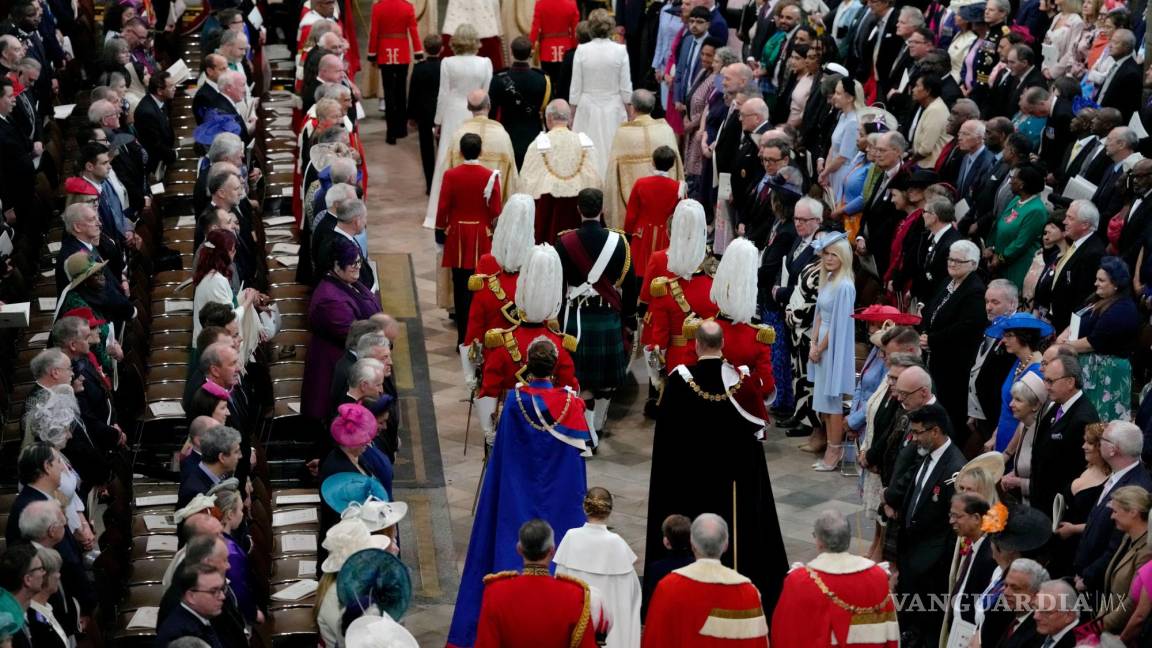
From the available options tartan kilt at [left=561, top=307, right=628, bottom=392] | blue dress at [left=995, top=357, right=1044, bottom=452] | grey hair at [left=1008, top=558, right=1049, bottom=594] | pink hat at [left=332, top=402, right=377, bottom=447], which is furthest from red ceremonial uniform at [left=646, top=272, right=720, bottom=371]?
grey hair at [left=1008, top=558, right=1049, bottom=594]

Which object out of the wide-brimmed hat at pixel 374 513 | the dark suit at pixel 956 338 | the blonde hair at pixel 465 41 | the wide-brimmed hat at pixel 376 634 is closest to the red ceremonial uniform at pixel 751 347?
the dark suit at pixel 956 338

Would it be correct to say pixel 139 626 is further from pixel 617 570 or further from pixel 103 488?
pixel 617 570

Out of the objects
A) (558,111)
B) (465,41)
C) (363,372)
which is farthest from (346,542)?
(465,41)

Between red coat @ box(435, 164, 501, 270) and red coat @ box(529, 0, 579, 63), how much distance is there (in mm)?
4834

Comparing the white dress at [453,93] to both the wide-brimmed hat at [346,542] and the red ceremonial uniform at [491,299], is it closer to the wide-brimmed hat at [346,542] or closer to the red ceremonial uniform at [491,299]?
the red ceremonial uniform at [491,299]

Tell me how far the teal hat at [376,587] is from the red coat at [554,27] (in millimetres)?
11479

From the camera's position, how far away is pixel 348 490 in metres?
9.42

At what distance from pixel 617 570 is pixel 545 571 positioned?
2.81 ft

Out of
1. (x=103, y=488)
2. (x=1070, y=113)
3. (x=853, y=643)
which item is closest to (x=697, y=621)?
(x=853, y=643)

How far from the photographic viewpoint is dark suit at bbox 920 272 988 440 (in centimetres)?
1233

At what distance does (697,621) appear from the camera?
8328 millimetres

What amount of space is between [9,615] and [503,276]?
4.74 meters

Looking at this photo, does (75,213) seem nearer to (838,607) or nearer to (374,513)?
(374,513)

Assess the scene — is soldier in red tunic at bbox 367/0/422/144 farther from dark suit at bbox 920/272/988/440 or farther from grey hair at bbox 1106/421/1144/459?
grey hair at bbox 1106/421/1144/459
